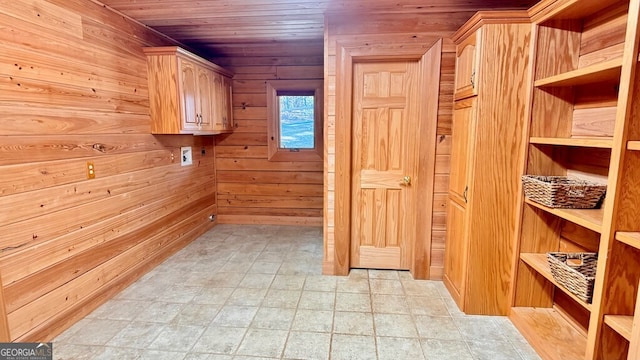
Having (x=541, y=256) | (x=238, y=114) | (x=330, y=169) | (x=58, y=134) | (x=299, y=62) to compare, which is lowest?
(x=541, y=256)

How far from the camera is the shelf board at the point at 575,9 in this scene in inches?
67.4

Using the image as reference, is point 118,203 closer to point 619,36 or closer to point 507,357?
point 507,357

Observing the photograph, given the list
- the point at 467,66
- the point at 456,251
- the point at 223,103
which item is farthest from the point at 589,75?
the point at 223,103

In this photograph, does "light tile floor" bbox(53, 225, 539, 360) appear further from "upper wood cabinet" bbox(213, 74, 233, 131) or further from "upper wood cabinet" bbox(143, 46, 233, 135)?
"upper wood cabinet" bbox(213, 74, 233, 131)

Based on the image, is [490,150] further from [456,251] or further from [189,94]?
[189,94]

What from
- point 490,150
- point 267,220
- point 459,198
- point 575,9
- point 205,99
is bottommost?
point 267,220

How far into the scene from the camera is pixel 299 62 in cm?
427

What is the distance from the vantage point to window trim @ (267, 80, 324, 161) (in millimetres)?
4309

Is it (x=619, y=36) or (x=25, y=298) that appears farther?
(x=25, y=298)

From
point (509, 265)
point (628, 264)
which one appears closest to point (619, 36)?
point (628, 264)

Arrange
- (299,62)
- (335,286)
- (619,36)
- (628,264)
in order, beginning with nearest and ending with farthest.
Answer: (628,264) → (619,36) → (335,286) → (299,62)

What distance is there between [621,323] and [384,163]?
188cm

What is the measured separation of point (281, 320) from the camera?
2293 mm

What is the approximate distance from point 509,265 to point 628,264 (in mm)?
871
